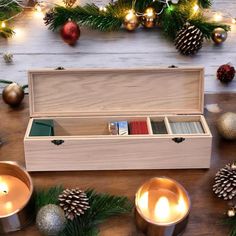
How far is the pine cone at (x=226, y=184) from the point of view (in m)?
0.71

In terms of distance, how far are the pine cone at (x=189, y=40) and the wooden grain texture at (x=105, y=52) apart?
0.02 meters

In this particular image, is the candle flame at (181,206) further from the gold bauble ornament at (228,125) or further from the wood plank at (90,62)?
the wood plank at (90,62)

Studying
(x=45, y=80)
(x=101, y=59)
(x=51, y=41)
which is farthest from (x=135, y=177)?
(x=51, y=41)

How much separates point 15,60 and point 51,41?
0.12 meters

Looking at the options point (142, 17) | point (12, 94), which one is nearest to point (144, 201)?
point (12, 94)

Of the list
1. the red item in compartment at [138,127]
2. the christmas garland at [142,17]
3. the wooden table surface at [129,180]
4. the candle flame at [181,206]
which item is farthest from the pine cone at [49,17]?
the candle flame at [181,206]

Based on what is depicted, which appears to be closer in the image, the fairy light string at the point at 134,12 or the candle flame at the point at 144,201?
the candle flame at the point at 144,201

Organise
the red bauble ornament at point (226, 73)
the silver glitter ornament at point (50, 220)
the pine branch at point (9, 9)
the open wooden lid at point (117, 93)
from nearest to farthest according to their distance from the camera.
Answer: the silver glitter ornament at point (50, 220) → the open wooden lid at point (117, 93) → the red bauble ornament at point (226, 73) → the pine branch at point (9, 9)

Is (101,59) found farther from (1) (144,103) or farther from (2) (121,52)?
(1) (144,103)

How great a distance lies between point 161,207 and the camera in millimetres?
658

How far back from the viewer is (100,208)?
69cm

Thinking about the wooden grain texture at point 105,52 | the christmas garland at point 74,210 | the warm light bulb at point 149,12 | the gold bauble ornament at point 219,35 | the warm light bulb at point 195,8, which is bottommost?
the christmas garland at point 74,210

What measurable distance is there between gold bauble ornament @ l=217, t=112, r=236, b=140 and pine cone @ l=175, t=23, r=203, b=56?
0.29 m

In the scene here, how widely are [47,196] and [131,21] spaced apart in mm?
582
